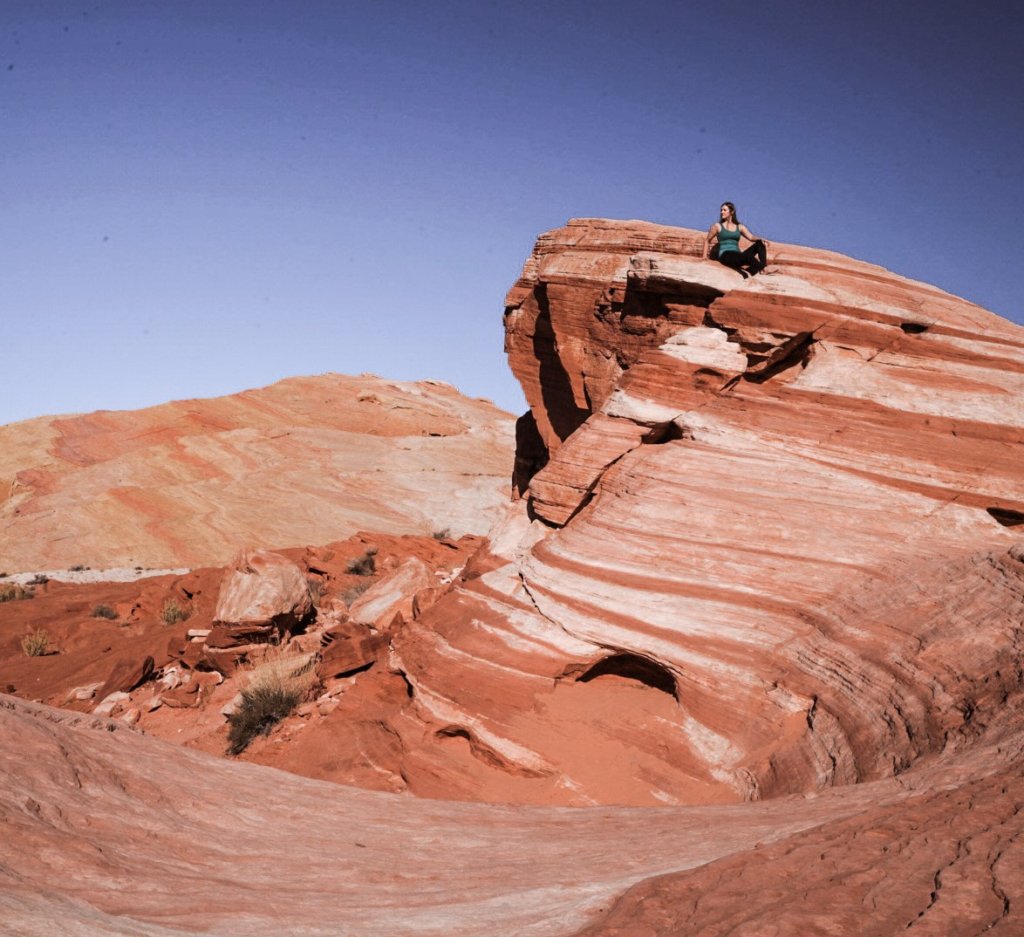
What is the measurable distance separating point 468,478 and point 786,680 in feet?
88.9

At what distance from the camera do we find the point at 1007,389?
9.32 meters

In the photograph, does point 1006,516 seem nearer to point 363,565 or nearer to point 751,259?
point 751,259

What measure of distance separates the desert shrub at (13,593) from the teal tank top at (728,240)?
1842 centimetres

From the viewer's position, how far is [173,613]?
17.7m

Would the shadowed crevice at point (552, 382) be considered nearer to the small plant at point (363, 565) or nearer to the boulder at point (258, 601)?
the boulder at point (258, 601)

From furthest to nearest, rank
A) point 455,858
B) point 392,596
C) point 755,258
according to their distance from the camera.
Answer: point 392,596 → point 755,258 → point 455,858

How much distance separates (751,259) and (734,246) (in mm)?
357

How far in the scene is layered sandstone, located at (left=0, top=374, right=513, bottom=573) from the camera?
26.5 meters

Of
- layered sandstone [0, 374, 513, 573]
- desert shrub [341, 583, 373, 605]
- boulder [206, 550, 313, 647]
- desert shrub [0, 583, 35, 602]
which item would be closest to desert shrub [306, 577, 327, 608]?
desert shrub [341, 583, 373, 605]

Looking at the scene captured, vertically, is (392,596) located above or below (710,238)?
below

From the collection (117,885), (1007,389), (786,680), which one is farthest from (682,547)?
(117,885)

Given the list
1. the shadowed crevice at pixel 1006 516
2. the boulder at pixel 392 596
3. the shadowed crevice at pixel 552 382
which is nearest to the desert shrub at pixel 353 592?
the boulder at pixel 392 596

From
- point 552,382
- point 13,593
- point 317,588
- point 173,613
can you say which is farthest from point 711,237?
point 13,593

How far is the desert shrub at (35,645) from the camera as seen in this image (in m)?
15.8
